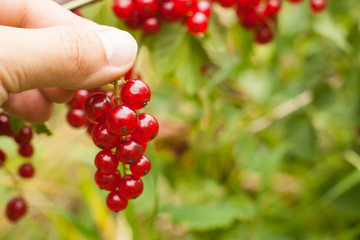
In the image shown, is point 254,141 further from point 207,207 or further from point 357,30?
point 357,30

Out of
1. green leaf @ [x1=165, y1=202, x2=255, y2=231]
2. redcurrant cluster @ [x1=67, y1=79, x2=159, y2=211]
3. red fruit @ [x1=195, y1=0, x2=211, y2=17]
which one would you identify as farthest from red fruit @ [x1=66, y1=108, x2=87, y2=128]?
green leaf @ [x1=165, y1=202, x2=255, y2=231]

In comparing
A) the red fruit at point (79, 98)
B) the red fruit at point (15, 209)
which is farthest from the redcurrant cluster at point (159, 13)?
the red fruit at point (15, 209)

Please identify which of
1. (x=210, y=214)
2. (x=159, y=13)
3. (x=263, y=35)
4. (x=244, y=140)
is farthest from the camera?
(x=244, y=140)

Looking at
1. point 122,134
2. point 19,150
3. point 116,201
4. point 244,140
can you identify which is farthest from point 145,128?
point 244,140

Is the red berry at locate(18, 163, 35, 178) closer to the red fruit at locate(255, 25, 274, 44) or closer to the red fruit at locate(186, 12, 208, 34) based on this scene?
the red fruit at locate(186, 12, 208, 34)

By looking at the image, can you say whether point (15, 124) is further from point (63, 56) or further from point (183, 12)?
point (183, 12)

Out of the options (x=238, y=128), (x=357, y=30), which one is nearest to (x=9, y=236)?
(x=238, y=128)
